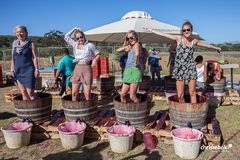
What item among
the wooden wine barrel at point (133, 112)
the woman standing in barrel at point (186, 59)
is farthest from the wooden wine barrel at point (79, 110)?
the woman standing in barrel at point (186, 59)

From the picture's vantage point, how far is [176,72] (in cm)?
484

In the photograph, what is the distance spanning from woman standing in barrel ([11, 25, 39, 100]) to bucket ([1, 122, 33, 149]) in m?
0.77

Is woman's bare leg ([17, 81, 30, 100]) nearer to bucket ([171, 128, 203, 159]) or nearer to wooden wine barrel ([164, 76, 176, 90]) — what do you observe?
bucket ([171, 128, 203, 159])

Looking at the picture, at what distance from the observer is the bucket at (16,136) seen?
15.1ft

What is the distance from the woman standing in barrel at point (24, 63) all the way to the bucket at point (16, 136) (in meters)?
0.77

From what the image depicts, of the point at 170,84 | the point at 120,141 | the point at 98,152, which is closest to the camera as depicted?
the point at 120,141

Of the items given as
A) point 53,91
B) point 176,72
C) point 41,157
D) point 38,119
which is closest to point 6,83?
point 53,91

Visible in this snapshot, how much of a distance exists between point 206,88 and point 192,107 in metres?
3.39

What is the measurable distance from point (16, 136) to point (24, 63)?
146 centimetres

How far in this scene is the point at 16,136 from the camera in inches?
183

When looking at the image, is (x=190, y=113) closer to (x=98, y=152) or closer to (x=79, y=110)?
(x=98, y=152)

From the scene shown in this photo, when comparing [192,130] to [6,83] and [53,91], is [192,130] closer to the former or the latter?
[53,91]

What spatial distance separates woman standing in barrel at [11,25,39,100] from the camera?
5.15m

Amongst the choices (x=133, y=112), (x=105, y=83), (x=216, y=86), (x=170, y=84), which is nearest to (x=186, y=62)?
(x=133, y=112)
